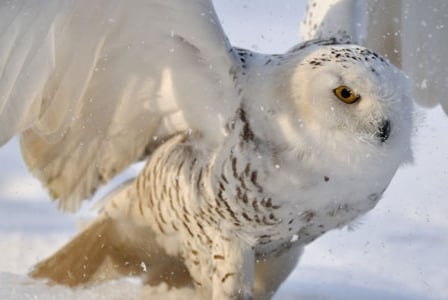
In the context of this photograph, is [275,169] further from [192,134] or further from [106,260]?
[106,260]

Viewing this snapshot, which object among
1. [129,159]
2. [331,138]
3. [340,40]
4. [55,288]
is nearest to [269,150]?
[331,138]

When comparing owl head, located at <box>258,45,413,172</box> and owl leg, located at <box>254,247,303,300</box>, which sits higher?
owl head, located at <box>258,45,413,172</box>

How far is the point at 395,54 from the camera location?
16.3 ft

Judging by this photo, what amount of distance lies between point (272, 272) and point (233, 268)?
46cm

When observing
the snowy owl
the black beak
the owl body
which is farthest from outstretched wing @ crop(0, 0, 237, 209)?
the black beak

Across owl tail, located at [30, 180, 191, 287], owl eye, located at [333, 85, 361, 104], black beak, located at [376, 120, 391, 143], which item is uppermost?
owl eye, located at [333, 85, 361, 104]

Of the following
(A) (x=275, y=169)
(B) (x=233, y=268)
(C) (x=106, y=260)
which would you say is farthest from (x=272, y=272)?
(A) (x=275, y=169)

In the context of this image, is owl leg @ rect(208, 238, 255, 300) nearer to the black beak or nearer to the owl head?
the owl head

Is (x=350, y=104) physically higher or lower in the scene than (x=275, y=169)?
higher

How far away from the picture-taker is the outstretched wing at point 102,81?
11.1 feet

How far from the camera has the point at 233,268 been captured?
3.92m

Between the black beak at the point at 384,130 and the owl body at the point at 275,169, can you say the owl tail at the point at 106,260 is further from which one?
the black beak at the point at 384,130

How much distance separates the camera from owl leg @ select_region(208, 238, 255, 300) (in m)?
3.92

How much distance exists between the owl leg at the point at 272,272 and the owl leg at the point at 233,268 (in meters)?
0.35
